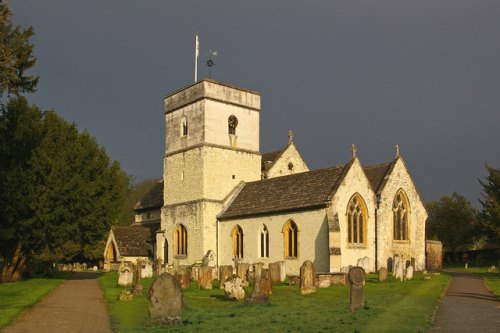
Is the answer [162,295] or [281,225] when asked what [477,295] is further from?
[281,225]

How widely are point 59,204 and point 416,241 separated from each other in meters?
23.0

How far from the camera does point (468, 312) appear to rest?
17141 millimetres

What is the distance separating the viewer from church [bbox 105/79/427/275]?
35281 millimetres

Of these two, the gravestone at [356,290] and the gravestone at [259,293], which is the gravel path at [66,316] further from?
the gravestone at [356,290]

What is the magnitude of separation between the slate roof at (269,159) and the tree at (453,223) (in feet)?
A: 90.0

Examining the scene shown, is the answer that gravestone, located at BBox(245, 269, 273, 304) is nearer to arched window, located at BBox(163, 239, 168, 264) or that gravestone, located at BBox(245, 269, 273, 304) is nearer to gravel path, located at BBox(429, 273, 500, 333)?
gravel path, located at BBox(429, 273, 500, 333)

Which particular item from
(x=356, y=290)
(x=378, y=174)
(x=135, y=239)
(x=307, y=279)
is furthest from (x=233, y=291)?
(x=135, y=239)

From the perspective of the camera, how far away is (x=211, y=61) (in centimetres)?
4716

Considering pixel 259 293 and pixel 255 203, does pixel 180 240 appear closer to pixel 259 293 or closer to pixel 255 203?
pixel 255 203

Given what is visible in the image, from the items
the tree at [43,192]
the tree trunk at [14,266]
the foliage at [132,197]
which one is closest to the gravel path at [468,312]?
the tree at [43,192]

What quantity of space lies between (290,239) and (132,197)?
58925mm

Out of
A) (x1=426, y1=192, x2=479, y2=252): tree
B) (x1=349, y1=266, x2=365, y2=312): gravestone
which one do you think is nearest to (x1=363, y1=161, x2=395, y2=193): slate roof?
(x1=349, y1=266, x2=365, y2=312): gravestone

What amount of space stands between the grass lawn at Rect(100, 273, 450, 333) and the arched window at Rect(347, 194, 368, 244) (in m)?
10.3

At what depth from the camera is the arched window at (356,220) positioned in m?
35.6
